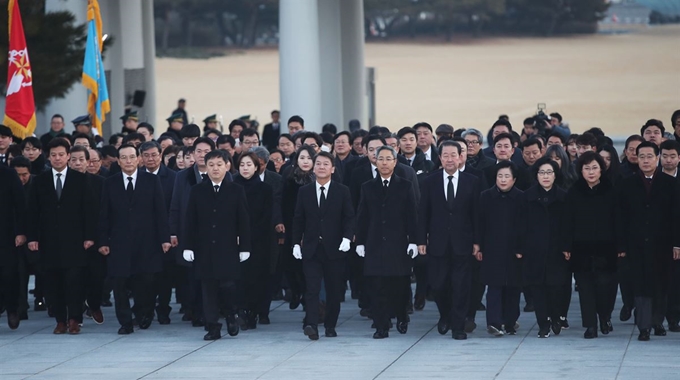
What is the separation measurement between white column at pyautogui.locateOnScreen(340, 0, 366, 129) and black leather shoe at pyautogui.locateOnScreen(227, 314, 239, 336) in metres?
20.2

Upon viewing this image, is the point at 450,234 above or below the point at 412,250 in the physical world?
above

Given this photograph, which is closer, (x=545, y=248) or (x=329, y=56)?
(x=545, y=248)

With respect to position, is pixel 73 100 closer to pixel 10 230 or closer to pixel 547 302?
pixel 10 230

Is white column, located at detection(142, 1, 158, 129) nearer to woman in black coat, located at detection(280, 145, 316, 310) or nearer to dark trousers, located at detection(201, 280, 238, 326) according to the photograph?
woman in black coat, located at detection(280, 145, 316, 310)

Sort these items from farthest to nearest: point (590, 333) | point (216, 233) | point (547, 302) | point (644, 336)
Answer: point (216, 233) → point (547, 302) → point (590, 333) → point (644, 336)

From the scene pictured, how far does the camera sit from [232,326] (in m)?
12.3

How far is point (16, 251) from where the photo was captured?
1287 centimetres

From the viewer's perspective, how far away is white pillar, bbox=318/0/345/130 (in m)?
29.5

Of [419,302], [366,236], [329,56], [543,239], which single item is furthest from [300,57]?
[543,239]

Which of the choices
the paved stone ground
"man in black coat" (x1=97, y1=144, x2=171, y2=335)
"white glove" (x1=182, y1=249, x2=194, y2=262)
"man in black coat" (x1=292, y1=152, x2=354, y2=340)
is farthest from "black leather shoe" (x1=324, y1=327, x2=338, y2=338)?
"man in black coat" (x1=97, y1=144, x2=171, y2=335)

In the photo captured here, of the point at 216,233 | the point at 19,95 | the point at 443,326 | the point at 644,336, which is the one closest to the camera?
the point at 644,336

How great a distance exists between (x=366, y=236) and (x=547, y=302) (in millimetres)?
1782

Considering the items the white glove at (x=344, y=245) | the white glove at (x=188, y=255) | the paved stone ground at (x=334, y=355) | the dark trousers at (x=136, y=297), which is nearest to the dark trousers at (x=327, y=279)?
the white glove at (x=344, y=245)

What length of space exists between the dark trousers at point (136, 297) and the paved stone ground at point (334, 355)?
0.18 meters
